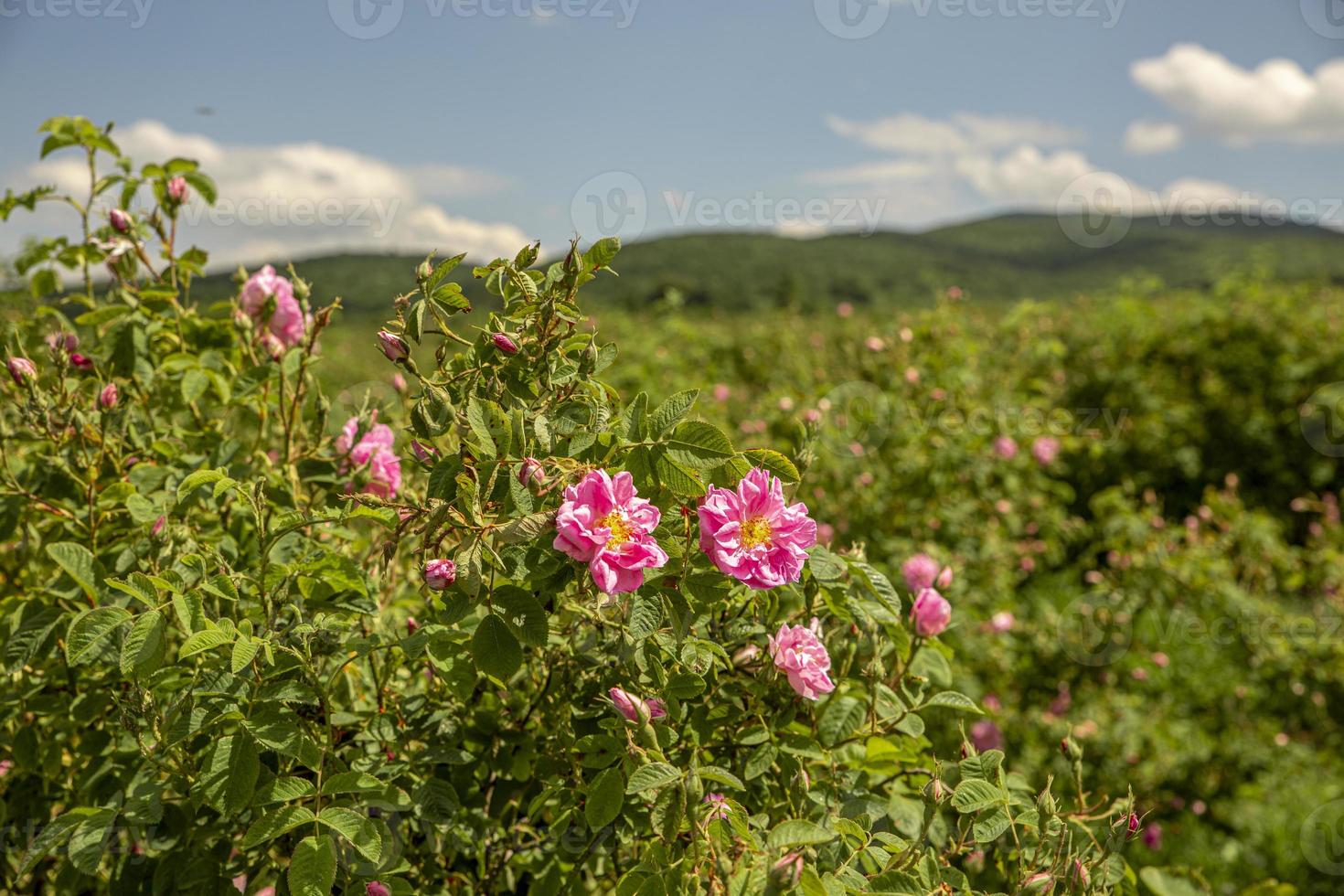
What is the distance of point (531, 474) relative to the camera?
97cm

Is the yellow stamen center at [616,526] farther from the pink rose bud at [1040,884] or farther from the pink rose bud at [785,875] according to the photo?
the pink rose bud at [1040,884]

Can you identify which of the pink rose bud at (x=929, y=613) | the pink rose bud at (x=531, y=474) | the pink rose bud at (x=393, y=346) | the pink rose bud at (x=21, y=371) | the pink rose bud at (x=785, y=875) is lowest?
the pink rose bud at (x=785, y=875)

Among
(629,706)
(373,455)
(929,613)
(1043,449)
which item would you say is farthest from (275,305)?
(1043,449)

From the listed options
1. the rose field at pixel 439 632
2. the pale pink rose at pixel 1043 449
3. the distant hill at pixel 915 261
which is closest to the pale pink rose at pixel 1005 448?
the pale pink rose at pixel 1043 449

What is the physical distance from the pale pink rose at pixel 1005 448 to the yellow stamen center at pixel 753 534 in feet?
10.9

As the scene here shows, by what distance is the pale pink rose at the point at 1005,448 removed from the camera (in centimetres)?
400

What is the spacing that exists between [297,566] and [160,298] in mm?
896

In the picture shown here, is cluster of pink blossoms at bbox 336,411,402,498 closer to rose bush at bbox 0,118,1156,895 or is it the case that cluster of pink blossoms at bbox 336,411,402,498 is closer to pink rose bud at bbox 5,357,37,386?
rose bush at bbox 0,118,1156,895

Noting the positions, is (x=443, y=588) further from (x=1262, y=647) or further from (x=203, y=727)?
(x=1262, y=647)

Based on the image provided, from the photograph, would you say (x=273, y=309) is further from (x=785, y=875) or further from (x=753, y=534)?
(x=785, y=875)

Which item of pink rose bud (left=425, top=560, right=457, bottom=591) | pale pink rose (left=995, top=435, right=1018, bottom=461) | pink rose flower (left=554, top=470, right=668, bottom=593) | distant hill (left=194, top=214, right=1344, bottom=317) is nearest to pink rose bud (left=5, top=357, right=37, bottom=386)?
pink rose bud (left=425, top=560, right=457, bottom=591)

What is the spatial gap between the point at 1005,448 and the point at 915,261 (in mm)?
62184

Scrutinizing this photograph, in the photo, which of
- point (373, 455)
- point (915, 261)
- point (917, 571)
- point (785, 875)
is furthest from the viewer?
point (915, 261)

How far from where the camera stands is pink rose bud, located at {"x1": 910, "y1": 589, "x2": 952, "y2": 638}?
1.32m
